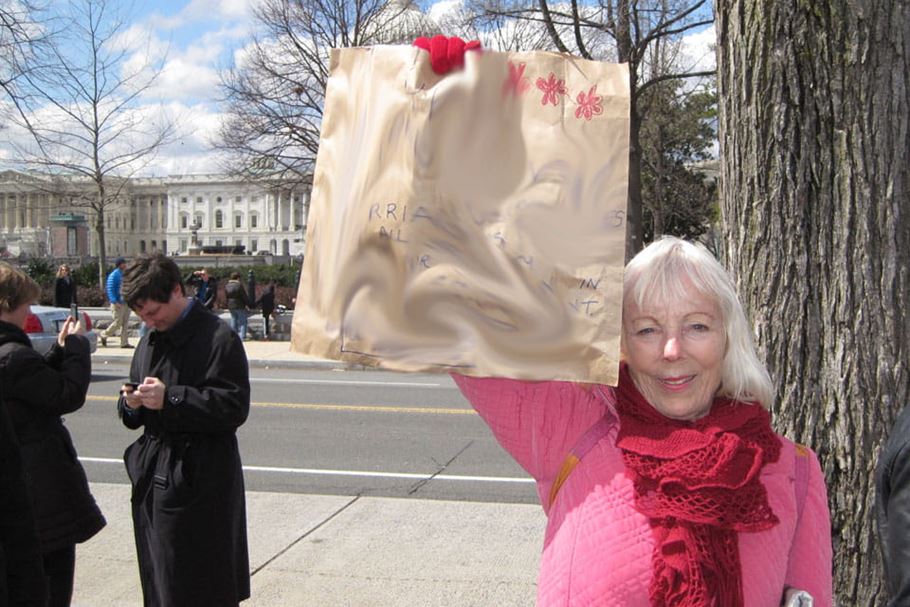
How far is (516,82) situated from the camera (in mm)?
1717

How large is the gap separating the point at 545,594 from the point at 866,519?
127 cm

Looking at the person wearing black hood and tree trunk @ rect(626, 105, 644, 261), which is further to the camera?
tree trunk @ rect(626, 105, 644, 261)

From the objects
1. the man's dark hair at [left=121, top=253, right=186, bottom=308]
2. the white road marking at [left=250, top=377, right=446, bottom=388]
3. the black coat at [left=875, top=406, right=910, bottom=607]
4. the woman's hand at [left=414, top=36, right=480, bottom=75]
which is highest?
the woman's hand at [left=414, top=36, right=480, bottom=75]

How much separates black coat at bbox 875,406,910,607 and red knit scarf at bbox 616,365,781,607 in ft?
0.75

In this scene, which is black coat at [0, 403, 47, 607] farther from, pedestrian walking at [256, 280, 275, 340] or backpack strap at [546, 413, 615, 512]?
pedestrian walking at [256, 280, 275, 340]

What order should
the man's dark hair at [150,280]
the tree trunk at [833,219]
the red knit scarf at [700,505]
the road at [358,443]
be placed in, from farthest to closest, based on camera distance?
1. the road at [358,443]
2. the man's dark hair at [150,280]
3. the tree trunk at [833,219]
4. the red knit scarf at [700,505]

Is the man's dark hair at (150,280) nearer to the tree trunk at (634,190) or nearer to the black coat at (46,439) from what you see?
the black coat at (46,439)

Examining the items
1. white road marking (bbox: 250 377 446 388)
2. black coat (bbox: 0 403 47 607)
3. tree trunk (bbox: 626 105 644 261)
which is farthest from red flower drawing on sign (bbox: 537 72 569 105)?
tree trunk (bbox: 626 105 644 261)

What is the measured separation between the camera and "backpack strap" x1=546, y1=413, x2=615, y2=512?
182cm

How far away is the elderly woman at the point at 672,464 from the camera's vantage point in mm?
1669

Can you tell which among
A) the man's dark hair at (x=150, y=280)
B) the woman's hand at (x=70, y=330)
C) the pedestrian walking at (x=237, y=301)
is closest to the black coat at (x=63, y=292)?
the pedestrian walking at (x=237, y=301)

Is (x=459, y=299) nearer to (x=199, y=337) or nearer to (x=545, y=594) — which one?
(x=545, y=594)

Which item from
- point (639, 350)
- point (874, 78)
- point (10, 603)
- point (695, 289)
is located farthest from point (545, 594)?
point (874, 78)

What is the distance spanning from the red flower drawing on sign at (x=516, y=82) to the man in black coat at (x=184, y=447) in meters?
1.91
